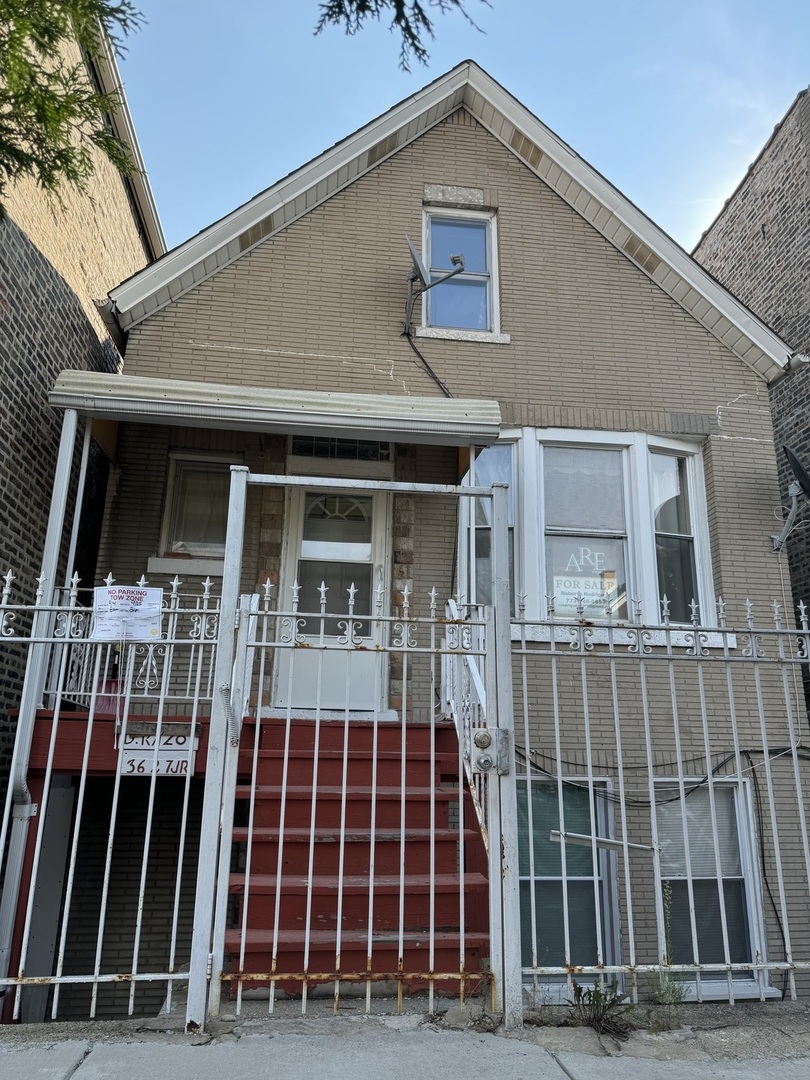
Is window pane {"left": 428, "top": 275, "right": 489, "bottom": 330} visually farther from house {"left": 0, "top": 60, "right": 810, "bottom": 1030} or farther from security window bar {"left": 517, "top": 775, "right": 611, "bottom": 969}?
security window bar {"left": 517, "top": 775, "right": 611, "bottom": 969}

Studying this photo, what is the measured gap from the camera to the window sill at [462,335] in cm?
811

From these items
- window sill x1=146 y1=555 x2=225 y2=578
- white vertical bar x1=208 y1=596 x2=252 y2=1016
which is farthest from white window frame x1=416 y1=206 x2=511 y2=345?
white vertical bar x1=208 y1=596 x2=252 y2=1016

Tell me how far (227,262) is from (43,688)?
14.7ft

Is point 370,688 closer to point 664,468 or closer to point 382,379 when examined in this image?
point 382,379

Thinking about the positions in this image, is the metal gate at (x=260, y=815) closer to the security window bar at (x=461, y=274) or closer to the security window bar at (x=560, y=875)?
the security window bar at (x=560, y=875)

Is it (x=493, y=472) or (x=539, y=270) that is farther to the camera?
(x=539, y=270)

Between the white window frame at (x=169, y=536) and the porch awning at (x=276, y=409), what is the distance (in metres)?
1.00

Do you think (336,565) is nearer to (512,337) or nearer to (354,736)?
(354,736)

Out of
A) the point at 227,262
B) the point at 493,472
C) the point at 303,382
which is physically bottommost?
the point at 493,472

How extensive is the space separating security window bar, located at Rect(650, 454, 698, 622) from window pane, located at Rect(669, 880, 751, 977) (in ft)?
7.72

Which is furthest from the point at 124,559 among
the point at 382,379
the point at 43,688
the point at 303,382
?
the point at 382,379

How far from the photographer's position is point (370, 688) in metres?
7.43

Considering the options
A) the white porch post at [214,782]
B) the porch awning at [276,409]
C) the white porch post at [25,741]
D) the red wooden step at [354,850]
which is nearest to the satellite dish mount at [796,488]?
the porch awning at [276,409]

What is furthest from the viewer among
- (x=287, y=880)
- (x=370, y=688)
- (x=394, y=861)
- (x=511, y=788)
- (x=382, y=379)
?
(x=382, y=379)
